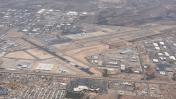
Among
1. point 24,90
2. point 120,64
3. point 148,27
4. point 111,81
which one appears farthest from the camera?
point 148,27

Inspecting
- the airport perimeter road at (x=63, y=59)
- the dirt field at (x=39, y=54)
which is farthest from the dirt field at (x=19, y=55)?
the airport perimeter road at (x=63, y=59)

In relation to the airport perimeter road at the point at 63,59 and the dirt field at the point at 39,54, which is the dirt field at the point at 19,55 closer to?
the dirt field at the point at 39,54

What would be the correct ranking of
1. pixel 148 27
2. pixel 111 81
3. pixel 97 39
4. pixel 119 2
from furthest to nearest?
pixel 119 2, pixel 148 27, pixel 97 39, pixel 111 81

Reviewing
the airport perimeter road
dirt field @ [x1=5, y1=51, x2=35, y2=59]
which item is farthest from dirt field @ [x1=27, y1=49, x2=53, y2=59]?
dirt field @ [x1=5, y1=51, x2=35, y2=59]

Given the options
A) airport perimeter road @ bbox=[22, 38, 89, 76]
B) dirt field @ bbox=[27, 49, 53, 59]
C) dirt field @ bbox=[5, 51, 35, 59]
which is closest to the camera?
airport perimeter road @ bbox=[22, 38, 89, 76]

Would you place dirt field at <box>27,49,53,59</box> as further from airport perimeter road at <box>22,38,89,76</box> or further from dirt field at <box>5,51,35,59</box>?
dirt field at <box>5,51,35,59</box>

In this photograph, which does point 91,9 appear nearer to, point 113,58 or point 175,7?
point 175,7

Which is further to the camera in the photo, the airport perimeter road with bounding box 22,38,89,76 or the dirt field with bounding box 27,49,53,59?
the dirt field with bounding box 27,49,53,59

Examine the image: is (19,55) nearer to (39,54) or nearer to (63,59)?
(39,54)

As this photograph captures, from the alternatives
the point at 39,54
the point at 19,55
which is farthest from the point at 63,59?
the point at 19,55

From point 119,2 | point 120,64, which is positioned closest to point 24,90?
point 120,64

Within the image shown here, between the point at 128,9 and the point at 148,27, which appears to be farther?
the point at 128,9
